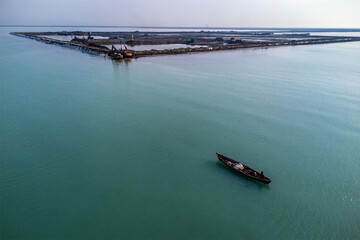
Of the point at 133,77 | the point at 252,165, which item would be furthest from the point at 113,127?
the point at 133,77

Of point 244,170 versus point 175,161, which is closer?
point 244,170

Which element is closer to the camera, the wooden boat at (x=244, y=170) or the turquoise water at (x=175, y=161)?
the turquoise water at (x=175, y=161)

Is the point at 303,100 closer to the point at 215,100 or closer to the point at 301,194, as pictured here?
the point at 215,100

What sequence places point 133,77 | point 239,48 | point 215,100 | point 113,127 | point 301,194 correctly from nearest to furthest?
point 301,194 < point 113,127 < point 215,100 < point 133,77 < point 239,48

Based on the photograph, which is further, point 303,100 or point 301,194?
point 303,100

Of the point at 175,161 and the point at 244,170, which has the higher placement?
the point at 244,170
